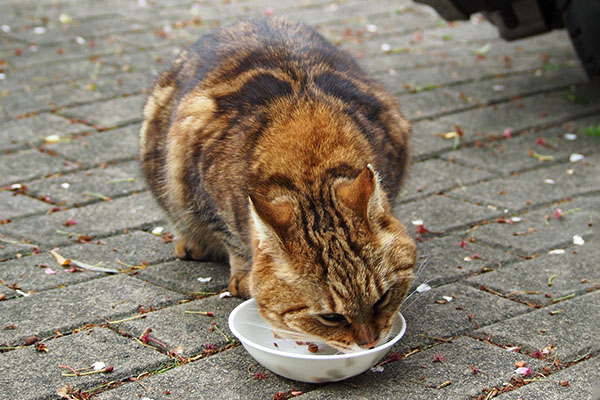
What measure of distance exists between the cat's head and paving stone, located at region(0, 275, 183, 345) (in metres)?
0.84

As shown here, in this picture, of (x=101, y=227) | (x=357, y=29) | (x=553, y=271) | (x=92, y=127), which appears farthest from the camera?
(x=357, y=29)

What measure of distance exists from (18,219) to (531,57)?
14.4ft

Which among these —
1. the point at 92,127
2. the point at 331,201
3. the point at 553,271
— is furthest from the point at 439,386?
the point at 92,127

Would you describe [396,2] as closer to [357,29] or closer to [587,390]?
[357,29]

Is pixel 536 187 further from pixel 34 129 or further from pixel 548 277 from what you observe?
pixel 34 129

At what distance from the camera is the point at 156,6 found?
8.44m

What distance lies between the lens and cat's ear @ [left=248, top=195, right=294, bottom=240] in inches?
104

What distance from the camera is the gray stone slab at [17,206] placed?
4.35m

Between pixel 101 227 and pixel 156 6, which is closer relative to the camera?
pixel 101 227

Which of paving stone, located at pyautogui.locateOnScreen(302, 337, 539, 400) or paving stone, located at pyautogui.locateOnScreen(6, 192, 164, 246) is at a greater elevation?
paving stone, located at pyautogui.locateOnScreen(6, 192, 164, 246)

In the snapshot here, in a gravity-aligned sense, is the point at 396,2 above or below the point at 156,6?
below

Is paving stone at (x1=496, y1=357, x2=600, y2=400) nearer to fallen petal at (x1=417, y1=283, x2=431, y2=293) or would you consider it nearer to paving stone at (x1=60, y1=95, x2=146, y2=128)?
fallen petal at (x1=417, y1=283, x2=431, y2=293)

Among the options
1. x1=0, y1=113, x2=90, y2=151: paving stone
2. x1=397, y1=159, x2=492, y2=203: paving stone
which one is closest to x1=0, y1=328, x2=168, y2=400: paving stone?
x1=397, y1=159, x2=492, y2=203: paving stone

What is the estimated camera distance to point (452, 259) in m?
3.84
